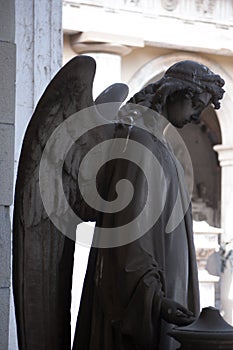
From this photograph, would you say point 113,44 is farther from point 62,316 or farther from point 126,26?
point 62,316

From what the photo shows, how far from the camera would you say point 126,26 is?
1441 centimetres

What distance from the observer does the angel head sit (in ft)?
13.6

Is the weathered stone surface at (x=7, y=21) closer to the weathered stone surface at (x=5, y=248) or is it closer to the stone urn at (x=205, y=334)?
the weathered stone surface at (x=5, y=248)

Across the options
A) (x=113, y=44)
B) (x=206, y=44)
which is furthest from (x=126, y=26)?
(x=206, y=44)

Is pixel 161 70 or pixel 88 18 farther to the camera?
pixel 161 70

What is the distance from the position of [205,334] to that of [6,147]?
1.41 metres

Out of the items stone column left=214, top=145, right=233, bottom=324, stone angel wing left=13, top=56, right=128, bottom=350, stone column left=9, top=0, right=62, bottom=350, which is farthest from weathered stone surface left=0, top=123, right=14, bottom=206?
stone column left=214, top=145, right=233, bottom=324

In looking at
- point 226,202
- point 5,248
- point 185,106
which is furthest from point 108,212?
point 226,202

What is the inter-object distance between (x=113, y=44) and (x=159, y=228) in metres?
10.3

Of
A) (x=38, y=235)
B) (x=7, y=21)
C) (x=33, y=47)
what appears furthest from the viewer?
(x=33, y=47)

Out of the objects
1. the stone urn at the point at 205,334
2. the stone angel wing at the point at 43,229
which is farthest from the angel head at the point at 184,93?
A: the stone urn at the point at 205,334

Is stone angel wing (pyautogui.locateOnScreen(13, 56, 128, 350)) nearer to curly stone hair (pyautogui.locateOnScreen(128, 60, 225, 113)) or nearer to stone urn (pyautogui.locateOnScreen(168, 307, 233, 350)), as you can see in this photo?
curly stone hair (pyautogui.locateOnScreen(128, 60, 225, 113))

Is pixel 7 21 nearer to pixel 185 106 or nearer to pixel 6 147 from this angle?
pixel 6 147

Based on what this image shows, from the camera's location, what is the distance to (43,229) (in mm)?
4320
